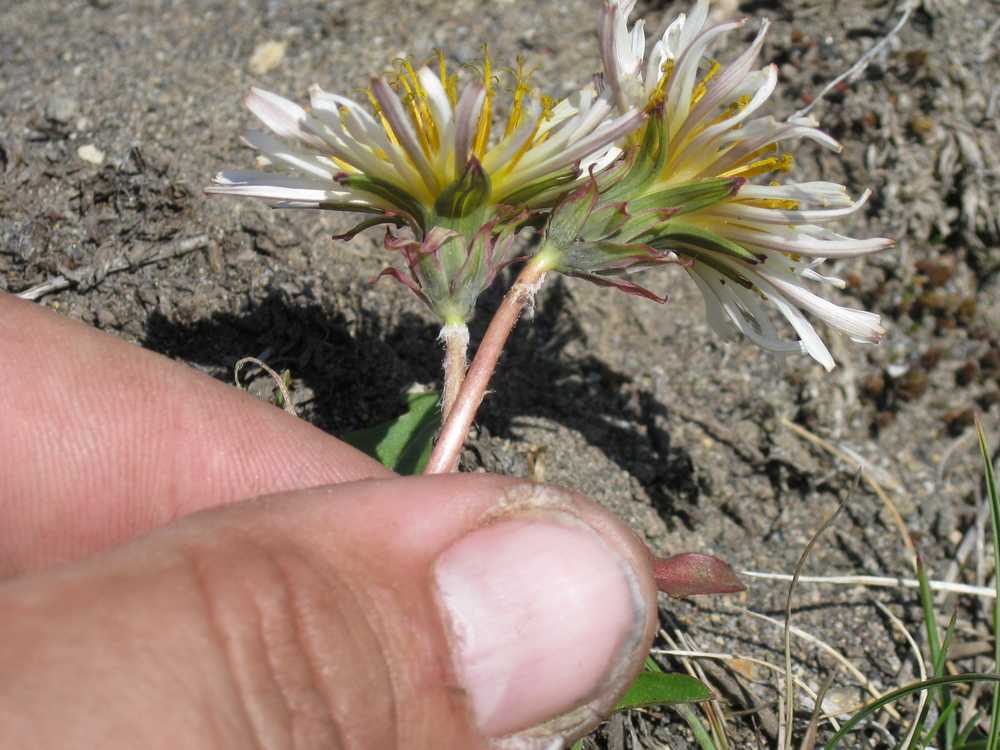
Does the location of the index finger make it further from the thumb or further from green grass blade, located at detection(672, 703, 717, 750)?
green grass blade, located at detection(672, 703, 717, 750)

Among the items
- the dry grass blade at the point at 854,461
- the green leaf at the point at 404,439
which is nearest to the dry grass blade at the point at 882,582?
the dry grass blade at the point at 854,461

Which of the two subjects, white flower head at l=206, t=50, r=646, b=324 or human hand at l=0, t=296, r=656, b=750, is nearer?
human hand at l=0, t=296, r=656, b=750

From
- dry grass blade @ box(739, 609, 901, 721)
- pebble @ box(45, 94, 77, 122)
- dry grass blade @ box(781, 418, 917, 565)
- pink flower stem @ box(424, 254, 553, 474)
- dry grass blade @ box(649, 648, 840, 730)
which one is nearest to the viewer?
pink flower stem @ box(424, 254, 553, 474)

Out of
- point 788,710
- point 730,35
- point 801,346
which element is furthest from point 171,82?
point 788,710

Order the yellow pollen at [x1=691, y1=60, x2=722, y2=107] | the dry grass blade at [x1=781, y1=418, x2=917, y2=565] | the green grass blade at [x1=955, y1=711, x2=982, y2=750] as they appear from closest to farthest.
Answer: the yellow pollen at [x1=691, y1=60, x2=722, y2=107] < the green grass blade at [x1=955, y1=711, x2=982, y2=750] < the dry grass blade at [x1=781, y1=418, x2=917, y2=565]

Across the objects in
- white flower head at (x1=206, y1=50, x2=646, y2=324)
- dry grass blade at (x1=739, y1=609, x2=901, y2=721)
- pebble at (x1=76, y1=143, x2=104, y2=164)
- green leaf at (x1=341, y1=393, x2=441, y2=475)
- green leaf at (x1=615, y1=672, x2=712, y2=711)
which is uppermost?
white flower head at (x1=206, y1=50, x2=646, y2=324)

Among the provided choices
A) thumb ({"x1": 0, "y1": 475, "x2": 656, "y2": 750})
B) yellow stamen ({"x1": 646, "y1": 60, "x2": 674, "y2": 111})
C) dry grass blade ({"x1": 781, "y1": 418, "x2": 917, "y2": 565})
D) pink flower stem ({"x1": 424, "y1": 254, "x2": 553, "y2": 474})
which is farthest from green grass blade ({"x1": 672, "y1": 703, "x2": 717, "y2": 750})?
yellow stamen ({"x1": 646, "y1": 60, "x2": 674, "y2": 111})

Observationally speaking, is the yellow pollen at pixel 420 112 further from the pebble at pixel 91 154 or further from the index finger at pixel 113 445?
the pebble at pixel 91 154
